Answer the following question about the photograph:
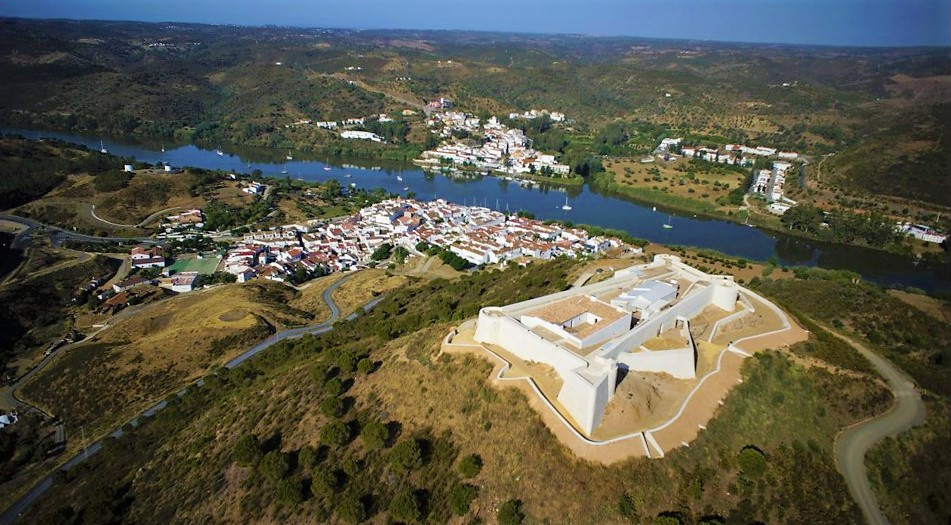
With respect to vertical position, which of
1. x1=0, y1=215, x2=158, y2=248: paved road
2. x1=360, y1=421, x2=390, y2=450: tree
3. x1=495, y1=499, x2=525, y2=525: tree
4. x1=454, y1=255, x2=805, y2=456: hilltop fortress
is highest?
x1=454, y1=255, x2=805, y2=456: hilltop fortress

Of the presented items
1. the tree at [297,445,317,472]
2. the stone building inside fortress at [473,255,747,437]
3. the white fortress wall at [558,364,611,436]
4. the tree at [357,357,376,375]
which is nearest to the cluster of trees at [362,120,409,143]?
the stone building inside fortress at [473,255,747,437]

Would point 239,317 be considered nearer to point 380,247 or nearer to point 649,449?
point 380,247

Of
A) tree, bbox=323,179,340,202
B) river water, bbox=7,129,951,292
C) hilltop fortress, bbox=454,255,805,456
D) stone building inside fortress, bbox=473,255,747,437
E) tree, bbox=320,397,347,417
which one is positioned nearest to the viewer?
hilltop fortress, bbox=454,255,805,456

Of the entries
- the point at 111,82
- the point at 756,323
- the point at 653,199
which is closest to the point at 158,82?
the point at 111,82

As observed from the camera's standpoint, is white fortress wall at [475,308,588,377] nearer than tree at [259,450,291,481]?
No

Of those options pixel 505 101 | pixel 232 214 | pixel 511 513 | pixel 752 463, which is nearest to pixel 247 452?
pixel 511 513

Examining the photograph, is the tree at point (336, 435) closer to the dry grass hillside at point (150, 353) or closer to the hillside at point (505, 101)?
the dry grass hillside at point (150, 353)

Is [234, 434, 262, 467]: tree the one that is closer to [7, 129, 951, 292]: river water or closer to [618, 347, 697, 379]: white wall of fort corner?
[618, 347, 697, 379]: white wall of fort corner

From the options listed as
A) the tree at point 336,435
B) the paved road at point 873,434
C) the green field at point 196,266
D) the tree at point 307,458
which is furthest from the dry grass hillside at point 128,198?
the paved road at point 873,434
